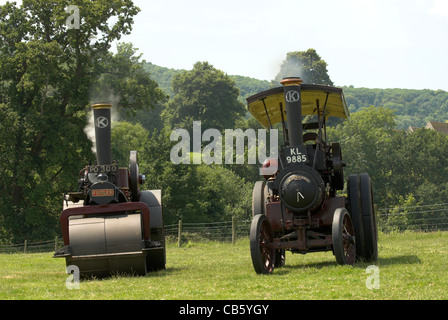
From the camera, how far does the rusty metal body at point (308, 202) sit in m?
11.4

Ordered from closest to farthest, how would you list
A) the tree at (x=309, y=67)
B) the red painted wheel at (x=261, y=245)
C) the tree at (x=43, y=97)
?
the red painted wheel at (x=261, y=245)
the tree at (x=43, y=97)
the tree at (x=309, y=67)

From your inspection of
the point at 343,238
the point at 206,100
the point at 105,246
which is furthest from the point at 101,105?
the point at 206,100

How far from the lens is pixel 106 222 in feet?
39.8

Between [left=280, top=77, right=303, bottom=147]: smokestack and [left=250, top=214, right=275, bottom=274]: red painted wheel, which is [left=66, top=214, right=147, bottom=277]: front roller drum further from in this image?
[left=280, top=77, right=303, bottom=147]: smokestack

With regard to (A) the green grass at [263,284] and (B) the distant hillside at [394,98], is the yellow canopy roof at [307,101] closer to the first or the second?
(A) the green grass at [263,284]

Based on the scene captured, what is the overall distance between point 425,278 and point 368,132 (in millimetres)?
64622

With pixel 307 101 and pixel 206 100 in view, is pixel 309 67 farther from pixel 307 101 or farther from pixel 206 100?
pixel 307 101

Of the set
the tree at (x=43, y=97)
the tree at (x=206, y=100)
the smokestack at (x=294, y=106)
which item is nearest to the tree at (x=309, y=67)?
the tree at (x=206, y=100)

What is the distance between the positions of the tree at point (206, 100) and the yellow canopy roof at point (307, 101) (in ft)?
195

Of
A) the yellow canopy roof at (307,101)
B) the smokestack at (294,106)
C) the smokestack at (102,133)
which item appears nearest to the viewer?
the smokestack at (294,106)

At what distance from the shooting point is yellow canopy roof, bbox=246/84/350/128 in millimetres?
12250

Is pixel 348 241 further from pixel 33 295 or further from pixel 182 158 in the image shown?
pixel 182 158

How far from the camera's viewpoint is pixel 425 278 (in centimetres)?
950

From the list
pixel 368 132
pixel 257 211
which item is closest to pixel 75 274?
pixel 257 211
